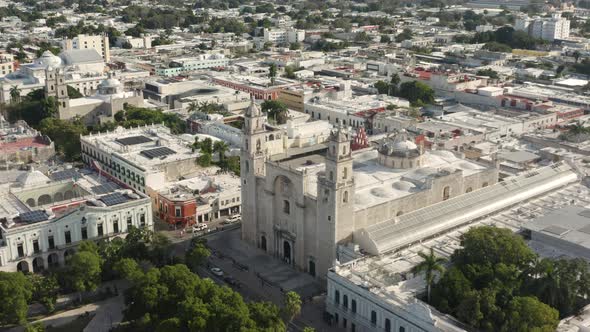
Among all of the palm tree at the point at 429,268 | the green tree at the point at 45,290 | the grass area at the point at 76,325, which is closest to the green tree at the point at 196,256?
the grass area at the point at 76,325

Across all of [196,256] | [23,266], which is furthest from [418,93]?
[23,266]

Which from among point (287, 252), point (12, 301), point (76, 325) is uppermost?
point (12, 301)

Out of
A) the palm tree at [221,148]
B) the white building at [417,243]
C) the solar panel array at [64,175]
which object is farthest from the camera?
the palm tree at [221,148]

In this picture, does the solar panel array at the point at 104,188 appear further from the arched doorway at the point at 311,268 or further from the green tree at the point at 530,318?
the green tree at the point at 530,318

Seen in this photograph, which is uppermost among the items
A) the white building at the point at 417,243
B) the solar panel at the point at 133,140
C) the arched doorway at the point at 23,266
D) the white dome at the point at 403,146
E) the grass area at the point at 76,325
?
the white dome at the point at 403,146

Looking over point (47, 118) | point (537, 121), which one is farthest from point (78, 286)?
point (537, 121)

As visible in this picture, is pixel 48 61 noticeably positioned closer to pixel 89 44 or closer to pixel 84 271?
pixel 89 44


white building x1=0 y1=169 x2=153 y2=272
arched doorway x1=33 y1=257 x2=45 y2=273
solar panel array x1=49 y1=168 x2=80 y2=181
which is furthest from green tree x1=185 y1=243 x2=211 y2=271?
solar panel array x1=49 y1=168 x2=80 y2=181
